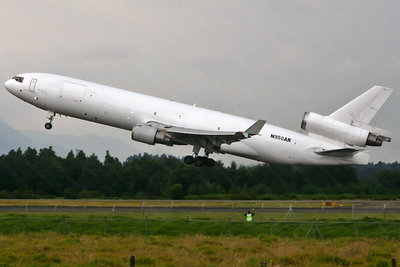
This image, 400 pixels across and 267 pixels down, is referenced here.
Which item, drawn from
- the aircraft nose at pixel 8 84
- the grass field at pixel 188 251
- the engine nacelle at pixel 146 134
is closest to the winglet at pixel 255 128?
the engine nacelle at pixel 146 134

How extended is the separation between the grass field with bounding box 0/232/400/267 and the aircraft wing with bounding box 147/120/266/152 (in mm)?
12273

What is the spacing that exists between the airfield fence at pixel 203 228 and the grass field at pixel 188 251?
2482 mm

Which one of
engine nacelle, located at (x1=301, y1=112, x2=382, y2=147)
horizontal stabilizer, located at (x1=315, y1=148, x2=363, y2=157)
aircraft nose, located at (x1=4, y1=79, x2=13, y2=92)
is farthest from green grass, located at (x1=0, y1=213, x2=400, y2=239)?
aircraft nose, located at (x1=4, y1=79, x2=13, y2=92)

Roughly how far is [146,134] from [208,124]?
17.3ft

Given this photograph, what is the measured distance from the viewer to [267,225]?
43.3 m

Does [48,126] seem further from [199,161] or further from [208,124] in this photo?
[208,124]

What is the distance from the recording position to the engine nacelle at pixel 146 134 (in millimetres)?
50250

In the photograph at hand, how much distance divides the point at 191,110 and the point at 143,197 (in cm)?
1886

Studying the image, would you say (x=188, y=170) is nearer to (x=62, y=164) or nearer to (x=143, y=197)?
(x=143, y=197)

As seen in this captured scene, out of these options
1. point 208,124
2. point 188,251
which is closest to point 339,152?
point 208,124

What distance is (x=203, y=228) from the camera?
1671 inches

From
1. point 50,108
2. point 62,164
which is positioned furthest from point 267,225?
point 62,164

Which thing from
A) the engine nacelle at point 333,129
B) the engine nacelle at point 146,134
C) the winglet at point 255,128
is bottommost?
the engine nacelle at point 146,134

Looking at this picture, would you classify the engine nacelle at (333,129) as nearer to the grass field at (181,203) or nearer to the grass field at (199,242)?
the grass field at (199,242)
